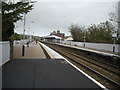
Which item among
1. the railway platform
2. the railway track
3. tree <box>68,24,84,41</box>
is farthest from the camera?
tree <box>68,24,84,41</box>

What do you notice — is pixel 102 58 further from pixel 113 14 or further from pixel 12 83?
pixel 113 14

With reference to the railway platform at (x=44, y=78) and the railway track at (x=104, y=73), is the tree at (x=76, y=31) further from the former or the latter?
the railway platform at (x=44, y=78)

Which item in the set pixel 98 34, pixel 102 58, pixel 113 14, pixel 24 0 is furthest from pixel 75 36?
pixel 24 0

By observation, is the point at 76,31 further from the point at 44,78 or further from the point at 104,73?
the point at 44,78

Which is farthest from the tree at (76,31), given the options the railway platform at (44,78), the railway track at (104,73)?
the railway platform at (44,78)

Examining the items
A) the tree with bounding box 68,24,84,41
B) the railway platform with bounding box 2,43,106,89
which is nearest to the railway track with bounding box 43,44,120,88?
the railway platform with bounding box 2,43,106,89

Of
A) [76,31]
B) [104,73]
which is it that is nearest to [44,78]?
[104,73]

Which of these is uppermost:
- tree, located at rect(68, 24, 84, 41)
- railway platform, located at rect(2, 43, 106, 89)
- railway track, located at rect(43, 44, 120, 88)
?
tree, located at rect(68, 24, 84, 41)

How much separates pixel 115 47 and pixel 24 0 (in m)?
20.7

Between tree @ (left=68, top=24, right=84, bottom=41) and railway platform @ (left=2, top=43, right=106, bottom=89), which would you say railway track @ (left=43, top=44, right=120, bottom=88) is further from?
tree @ (left=68, top=24, right=84, bottom=41)

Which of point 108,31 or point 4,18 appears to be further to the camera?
point 108,31

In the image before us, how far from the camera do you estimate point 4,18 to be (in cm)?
1370

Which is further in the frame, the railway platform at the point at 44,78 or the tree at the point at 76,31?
the tree at the point at 76,31

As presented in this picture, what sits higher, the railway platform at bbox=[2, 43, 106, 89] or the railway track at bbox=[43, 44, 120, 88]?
the railway platform at bbox=[2, 43, 106, 89]
